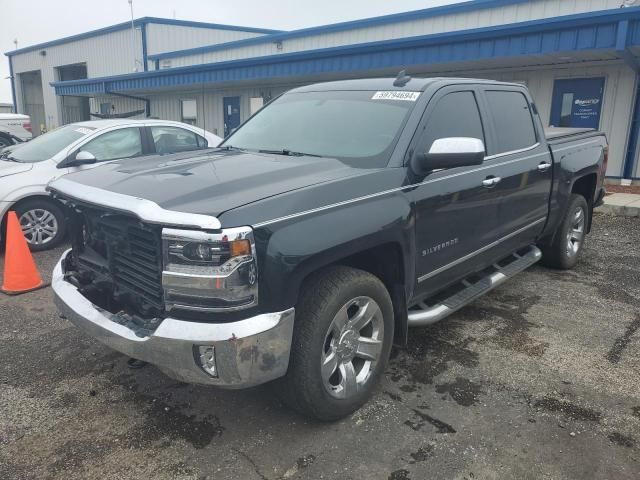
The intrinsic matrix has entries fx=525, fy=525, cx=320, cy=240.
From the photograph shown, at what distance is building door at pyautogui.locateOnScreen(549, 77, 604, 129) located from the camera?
1102 cm

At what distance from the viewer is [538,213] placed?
4.91 m

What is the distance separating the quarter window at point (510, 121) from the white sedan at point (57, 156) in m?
4.17

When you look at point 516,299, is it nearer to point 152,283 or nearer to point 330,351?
point 330,351

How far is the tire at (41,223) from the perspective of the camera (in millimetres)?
6582

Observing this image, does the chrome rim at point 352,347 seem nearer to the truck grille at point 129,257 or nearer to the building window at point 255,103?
the truck grille at point 129,257

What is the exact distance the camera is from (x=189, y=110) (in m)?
20.6

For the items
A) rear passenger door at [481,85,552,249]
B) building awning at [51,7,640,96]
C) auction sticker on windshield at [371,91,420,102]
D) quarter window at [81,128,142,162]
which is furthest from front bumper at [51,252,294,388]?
building awning at [51,7,640,96]

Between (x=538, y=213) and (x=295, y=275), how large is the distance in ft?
10.5

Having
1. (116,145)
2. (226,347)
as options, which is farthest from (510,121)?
(116,145)

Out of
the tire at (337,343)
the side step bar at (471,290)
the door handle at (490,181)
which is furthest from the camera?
the door handle at (490,181)

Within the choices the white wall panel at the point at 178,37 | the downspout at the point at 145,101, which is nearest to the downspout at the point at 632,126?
the downspout at the point at 145,101

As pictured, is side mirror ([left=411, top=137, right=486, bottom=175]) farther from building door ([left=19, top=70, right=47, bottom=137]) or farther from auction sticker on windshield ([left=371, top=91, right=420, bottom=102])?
building door ([left=19, top=70, right=47, bottom=137])

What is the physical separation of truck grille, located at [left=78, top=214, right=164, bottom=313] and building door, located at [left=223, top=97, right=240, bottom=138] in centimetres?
1562

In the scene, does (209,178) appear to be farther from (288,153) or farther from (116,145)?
(116,145)
